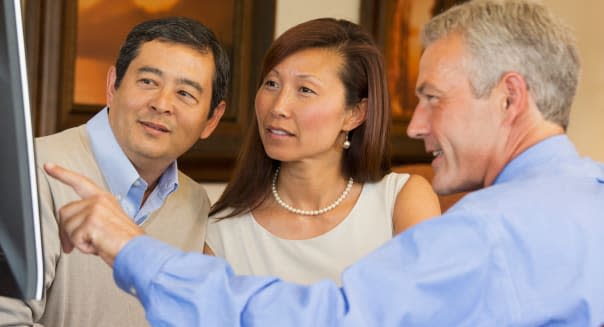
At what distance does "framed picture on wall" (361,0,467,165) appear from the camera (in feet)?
14.8

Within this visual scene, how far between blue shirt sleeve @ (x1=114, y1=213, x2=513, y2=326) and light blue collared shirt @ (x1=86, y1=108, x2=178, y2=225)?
874mm

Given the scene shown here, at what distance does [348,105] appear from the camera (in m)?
2.50

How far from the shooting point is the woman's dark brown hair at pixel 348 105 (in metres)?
2.47

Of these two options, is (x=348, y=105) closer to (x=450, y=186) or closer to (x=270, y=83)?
(x=270, y=83)

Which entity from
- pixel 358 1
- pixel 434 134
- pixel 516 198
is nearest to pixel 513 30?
pixel 434 134

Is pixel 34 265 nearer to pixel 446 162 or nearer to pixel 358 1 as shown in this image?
pixel 446 162

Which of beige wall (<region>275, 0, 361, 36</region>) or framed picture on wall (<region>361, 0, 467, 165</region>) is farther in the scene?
framed picture on wall (<region>361, 0, 467, 165</region>)

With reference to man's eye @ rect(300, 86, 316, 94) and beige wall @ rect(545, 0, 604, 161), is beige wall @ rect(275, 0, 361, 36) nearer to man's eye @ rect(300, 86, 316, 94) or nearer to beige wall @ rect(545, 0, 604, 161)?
man's eye @ rect(300, 86, 316, 94)

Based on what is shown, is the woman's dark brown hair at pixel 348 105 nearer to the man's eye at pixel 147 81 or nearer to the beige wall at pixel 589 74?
the man's eye at pixel 147 81

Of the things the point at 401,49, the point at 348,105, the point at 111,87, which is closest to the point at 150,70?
the point at 111,87

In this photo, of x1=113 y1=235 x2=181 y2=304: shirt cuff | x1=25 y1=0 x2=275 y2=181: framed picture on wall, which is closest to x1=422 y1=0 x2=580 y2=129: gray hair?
x1=113 y1=235 x2=181 y2=304: shirt cuff

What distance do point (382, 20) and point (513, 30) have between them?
9.97 ft

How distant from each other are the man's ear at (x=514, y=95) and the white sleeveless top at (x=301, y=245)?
1.03 meters

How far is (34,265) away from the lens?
2.58 ft
